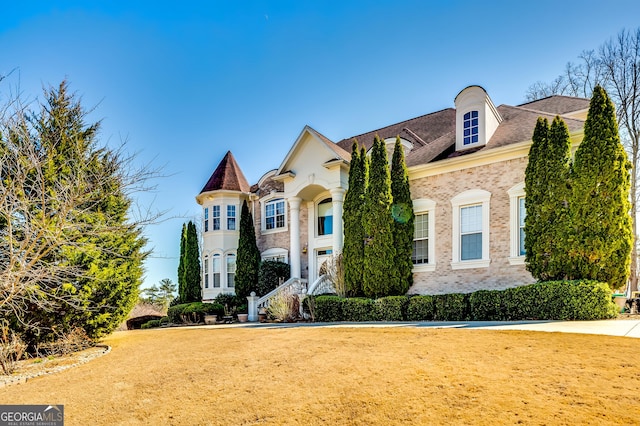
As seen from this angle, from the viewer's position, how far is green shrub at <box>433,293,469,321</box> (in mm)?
12555

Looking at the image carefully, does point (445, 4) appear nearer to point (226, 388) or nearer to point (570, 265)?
point (570, 265)

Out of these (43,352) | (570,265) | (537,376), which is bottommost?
(43,352)

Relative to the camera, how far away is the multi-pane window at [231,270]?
23281 mm

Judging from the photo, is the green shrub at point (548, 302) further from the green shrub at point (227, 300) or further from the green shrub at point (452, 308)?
the green shrub at point (227, 300)

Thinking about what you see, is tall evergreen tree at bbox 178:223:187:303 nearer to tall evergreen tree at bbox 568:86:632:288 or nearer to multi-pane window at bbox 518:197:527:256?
multi-pane window at bbox 518:197:527:256

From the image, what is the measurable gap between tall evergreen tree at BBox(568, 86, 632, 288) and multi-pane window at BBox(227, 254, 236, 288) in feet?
52.5

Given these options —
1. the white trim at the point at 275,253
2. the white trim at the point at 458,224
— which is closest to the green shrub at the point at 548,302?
the white trim at the point at 458,224

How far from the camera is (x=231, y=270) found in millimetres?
23359

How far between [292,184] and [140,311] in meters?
18.6

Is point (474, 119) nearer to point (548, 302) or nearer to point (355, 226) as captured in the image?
point (355, 226)

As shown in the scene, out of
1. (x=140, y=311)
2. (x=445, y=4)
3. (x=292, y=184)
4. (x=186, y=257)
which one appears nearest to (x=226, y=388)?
(x=445, y=4)

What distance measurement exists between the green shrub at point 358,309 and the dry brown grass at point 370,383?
5113mm

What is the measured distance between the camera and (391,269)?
1509 cm

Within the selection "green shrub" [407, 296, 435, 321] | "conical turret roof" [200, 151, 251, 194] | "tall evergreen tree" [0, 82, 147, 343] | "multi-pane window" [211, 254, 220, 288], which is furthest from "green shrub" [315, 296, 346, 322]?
"conical turret roof" [200, 151, 251, 194]
